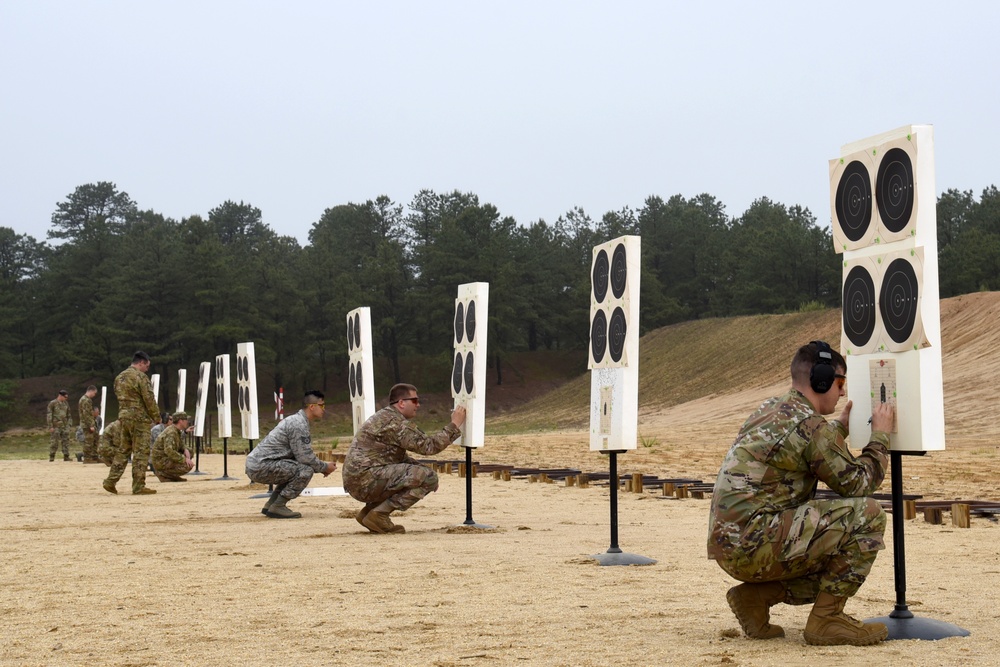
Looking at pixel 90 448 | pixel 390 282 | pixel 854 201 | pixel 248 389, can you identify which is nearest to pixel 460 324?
pixel 854 201

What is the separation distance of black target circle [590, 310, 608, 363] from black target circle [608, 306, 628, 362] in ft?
0.28

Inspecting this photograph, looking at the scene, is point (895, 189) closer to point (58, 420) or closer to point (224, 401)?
point (224, 401)

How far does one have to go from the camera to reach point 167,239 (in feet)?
261

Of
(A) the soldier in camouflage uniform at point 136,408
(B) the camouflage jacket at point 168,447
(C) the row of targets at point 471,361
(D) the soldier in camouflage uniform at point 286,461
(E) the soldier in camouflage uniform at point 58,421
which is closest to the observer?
(C) the row of targets at point 471,361

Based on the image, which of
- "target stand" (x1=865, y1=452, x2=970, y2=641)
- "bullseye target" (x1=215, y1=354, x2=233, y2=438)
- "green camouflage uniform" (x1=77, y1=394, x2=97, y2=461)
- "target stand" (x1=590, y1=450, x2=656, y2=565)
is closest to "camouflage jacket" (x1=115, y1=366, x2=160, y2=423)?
"bullseye target" (x1=215, y1=354, x2=233, y2=438)

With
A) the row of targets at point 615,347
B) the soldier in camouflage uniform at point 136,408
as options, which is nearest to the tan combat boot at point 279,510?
the soldier in camouflage uniform at point 136,408

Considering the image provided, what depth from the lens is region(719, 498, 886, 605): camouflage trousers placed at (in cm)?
571

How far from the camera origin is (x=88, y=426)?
97.0ft

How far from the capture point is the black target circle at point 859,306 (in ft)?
21.9

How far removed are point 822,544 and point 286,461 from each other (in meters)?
9.35

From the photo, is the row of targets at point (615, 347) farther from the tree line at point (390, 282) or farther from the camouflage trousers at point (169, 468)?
the tree line at point (390, 282)

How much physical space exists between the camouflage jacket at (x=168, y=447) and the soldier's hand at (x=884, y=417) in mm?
17430

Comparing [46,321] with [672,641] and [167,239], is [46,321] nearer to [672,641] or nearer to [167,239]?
[167,239]

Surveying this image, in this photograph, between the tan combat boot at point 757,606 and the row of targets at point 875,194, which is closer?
the tan combat boot at point 757,606
